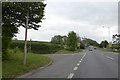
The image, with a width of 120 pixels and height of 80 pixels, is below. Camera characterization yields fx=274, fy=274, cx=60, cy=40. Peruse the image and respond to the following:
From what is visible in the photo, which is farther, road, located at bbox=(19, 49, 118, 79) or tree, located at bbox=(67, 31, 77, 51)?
tree, located at bbox=(67, 31, 77, 51)

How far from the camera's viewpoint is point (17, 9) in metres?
19.3

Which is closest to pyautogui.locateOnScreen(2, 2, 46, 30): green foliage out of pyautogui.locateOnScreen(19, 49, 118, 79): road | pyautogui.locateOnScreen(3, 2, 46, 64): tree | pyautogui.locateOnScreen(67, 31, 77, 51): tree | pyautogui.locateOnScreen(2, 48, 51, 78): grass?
pyautogui.locateOnScreen(3, 2, 46, 64): tree

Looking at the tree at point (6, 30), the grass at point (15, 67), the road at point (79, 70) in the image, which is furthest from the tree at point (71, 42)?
the tree at point (6, 30)

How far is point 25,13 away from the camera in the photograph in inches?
785

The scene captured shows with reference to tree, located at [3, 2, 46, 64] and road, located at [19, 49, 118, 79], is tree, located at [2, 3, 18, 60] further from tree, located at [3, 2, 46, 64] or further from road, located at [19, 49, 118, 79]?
road, located at [19, 49, 118, 79]

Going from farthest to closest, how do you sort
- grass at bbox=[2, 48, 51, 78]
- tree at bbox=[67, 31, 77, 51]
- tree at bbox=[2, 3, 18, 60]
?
tree at bbox=[67, 31, 77, 51]
tree at bbox=[2, 3, 18, 60]
grass at bbox=[2, 48, 51, 78]

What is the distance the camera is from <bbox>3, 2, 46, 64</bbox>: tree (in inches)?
753

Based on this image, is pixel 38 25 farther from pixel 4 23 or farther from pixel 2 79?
pixel 2 79

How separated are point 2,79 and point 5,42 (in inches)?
328

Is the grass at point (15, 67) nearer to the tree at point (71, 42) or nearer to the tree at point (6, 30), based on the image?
the tree at point (6, 30)

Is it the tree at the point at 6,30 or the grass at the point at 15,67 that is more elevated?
the tree at the point at 6,30

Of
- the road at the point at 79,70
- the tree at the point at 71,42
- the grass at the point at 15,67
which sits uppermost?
the tree at the point at 71,42

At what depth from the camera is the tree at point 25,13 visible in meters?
19.1

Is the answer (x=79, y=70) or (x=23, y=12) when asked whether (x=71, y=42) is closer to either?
(x=23, y=12)
